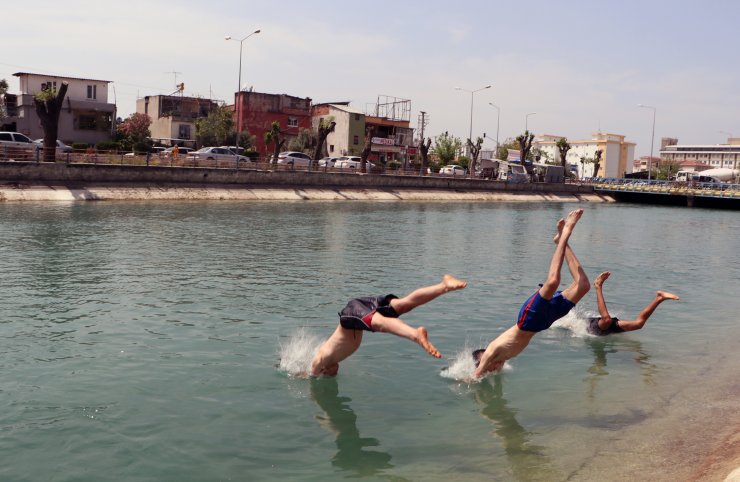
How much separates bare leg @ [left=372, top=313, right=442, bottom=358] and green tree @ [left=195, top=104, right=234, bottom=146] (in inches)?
3107

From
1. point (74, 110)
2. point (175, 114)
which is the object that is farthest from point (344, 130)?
point (74, 110)

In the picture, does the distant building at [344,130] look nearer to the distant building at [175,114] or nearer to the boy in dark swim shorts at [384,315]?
the distant building at [175,114]

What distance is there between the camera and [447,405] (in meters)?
10.1

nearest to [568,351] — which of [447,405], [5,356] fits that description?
[447,405]

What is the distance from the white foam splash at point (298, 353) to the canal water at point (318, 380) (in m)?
0.05

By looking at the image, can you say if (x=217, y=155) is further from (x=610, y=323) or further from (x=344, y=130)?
(x=610, y=323)

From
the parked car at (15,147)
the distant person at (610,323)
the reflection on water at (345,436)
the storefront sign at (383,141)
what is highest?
the storefront sign at (383,141)

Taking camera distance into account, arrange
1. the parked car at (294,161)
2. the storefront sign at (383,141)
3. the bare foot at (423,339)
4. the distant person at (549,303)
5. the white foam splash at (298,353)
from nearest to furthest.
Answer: the bare foot at (423,339)
the distant person at (549,303)
the white foam splash at (298,353)
the parked car at (294,161)
the storefront sign at (383,141)

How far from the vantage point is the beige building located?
535ft

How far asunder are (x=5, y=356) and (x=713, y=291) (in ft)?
61.7

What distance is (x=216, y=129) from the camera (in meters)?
84.8

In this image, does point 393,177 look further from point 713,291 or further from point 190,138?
point 713,291

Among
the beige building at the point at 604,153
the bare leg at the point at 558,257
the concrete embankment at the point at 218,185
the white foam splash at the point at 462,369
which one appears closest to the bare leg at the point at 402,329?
the bare leg at the point at 558,257

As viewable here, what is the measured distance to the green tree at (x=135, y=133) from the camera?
7350 cm
